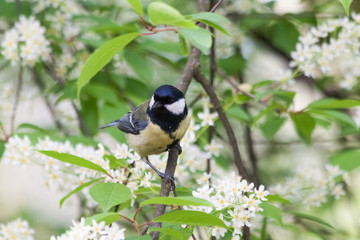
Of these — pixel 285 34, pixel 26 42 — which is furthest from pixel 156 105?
pixel 285 34

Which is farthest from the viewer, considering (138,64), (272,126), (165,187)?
(138,64)

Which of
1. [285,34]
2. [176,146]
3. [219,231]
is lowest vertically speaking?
[219,231]

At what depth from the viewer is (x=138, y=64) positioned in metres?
2.93

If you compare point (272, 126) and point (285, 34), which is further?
point (285, 34)

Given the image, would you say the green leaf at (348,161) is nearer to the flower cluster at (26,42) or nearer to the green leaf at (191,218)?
the green leaf at (191,218)

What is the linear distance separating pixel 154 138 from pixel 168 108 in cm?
15

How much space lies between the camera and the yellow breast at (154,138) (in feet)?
7.23

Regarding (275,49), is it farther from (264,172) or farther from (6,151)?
(6,151)

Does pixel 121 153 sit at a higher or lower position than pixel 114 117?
lower

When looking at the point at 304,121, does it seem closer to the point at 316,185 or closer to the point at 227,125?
the point at 316,185

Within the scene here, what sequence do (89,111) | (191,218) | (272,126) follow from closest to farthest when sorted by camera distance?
(191,218)
(272,126)
(89,111)

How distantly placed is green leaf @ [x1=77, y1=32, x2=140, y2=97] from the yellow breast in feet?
1.95

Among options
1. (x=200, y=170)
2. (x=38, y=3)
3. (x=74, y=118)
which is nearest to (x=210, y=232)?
(x=200, y=170)

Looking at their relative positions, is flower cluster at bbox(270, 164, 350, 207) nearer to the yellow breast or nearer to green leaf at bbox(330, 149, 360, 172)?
green leaf at bbox(330, 149, 360, 172)
